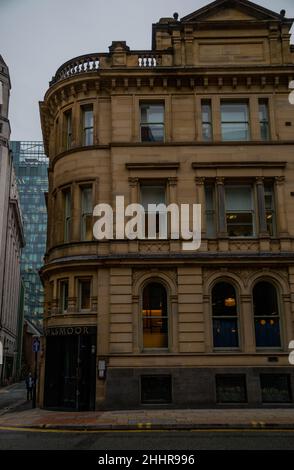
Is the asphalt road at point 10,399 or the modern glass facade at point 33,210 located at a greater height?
the modern glass facade at point 33,210

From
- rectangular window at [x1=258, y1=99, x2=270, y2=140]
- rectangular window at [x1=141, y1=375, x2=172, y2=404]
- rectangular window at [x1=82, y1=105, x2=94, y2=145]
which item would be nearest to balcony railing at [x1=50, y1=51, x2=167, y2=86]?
rectangular window at [x1=82, y1=105, x2=94, y2=145]

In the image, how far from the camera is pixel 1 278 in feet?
178

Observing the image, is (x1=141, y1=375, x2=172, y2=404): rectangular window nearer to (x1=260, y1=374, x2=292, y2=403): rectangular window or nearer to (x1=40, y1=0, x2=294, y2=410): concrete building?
(x1=40, y1=0, x2=294, y2=410): concrete building

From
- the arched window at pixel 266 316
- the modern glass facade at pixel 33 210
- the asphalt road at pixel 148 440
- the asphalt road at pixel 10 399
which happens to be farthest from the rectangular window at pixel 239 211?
the modern glass facade at pixel 33 210

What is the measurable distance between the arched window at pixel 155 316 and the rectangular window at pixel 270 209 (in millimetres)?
5846

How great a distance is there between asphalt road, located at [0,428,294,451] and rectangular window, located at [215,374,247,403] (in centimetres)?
573

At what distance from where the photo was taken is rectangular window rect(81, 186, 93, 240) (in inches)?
875

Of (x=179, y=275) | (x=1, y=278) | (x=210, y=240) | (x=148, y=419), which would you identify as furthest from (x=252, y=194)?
(x=1, y=278)

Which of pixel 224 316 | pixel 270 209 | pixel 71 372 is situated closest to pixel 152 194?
pixel 270 209

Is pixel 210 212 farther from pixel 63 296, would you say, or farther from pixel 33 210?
pixel 33 210

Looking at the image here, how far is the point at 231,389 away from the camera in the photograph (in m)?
19.9

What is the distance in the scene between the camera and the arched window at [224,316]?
20734mm

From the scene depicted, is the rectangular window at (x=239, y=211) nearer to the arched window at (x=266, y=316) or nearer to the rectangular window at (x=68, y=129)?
the arched window at (x=266, y=316)

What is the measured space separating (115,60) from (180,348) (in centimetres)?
1442
